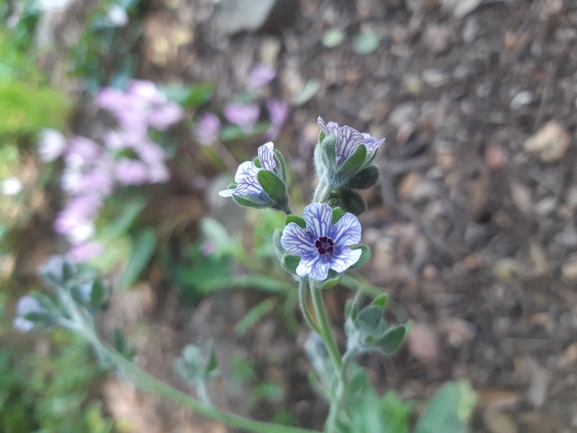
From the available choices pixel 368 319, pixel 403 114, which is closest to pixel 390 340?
pixel 368 319

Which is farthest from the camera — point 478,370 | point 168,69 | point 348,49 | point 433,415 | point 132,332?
point 168,69

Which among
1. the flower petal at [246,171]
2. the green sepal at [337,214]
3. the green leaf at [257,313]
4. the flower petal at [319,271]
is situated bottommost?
the flower petal at [319,271]

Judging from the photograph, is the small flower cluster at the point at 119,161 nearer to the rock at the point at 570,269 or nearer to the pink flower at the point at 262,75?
the pink flower at the point at 262,75

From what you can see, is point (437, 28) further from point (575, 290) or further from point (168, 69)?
point (168, 69)

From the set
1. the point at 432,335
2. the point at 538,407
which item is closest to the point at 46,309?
the point at 432,335

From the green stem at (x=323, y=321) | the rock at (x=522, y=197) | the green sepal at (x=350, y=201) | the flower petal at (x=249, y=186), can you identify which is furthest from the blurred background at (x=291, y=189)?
the flower petal at (x=249, y=186)
